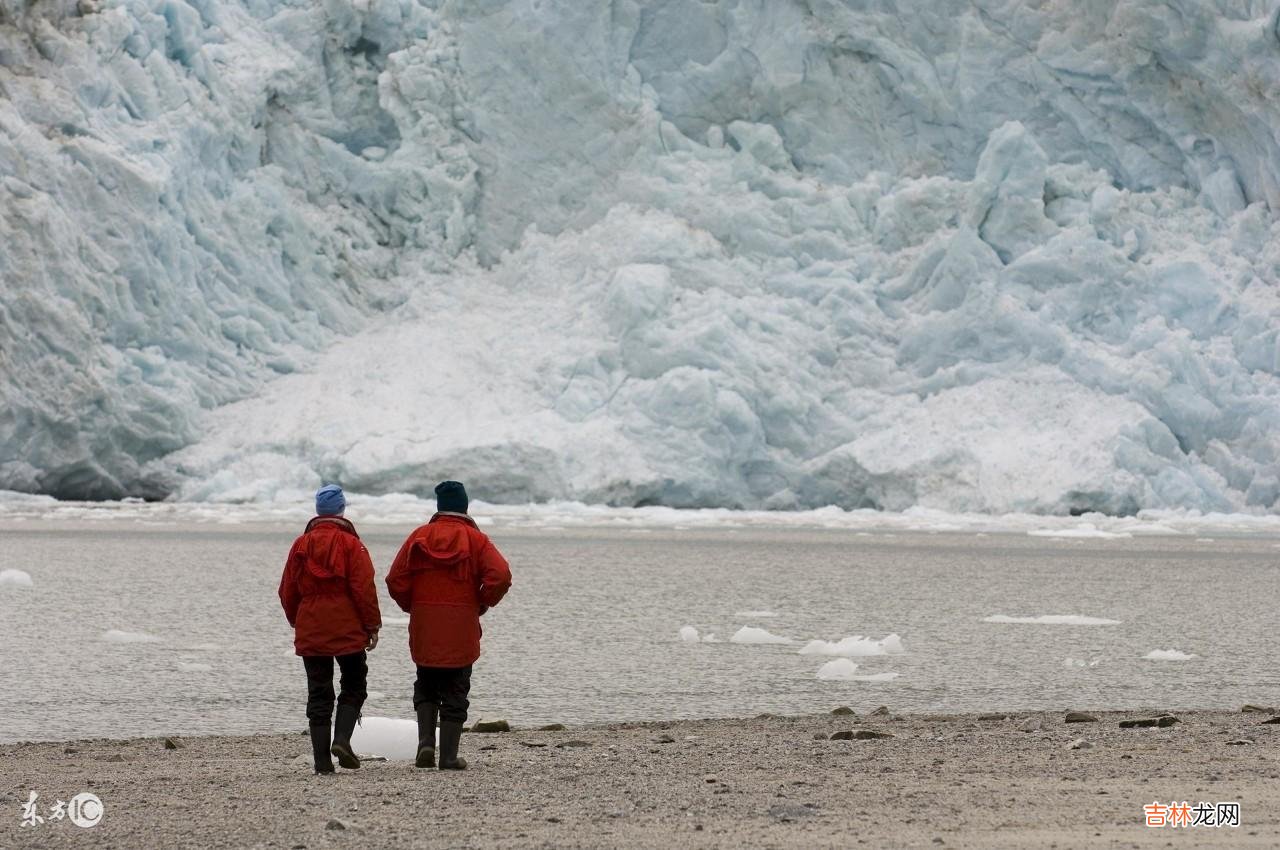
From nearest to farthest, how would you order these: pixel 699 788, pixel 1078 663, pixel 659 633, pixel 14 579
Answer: pixel 699 788 < pixel 1078 663 < pixel 659 633 < pixel 14 579

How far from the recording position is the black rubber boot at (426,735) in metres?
3.99

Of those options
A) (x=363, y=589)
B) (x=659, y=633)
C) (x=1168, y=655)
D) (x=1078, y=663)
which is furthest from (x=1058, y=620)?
(x=363, y=589)

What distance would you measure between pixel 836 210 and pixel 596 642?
603 inches

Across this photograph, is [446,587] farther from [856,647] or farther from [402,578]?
[856,647]

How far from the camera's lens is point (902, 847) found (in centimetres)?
291

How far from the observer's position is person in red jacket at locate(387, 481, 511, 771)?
390 centimetres

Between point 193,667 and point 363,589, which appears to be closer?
point 363,589

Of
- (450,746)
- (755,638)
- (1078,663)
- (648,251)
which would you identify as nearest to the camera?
(450,746)

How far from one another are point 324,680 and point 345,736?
189 mm

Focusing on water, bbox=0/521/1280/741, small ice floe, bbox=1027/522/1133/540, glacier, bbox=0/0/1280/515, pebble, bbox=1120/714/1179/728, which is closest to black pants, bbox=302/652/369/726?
water, bbox=0/521/1280/741

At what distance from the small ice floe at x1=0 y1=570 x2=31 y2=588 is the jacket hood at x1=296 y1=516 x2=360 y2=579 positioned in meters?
5.75

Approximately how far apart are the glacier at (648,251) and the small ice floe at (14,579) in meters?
9.53

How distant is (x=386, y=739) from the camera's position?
14.2 feet

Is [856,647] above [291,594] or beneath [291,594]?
beneath
